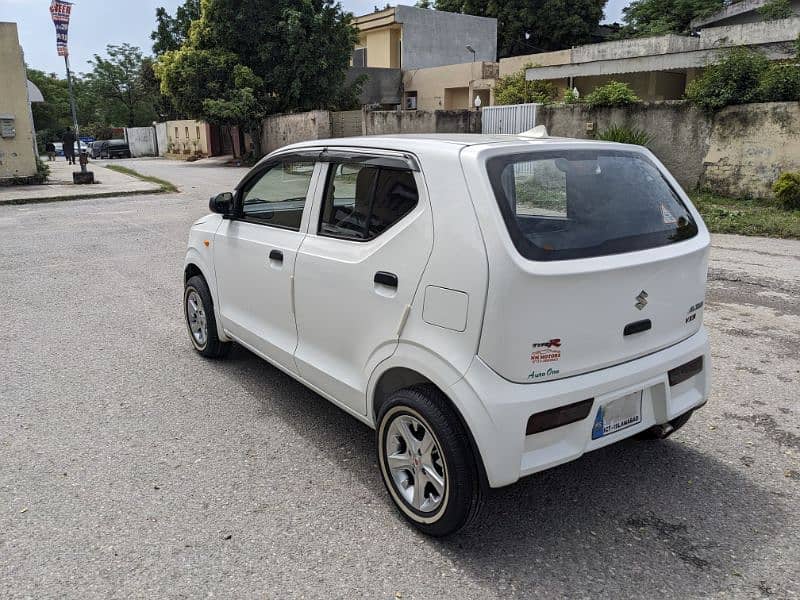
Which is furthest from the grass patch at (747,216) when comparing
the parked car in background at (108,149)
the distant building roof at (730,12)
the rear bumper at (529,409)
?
the parked car in background at (108,149)

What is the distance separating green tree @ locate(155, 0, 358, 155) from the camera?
28.9 meters

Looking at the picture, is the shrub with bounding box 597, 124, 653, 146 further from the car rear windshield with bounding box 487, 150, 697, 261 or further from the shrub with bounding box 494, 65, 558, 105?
the car rear windshield with bounding box 487, 150, 697, 261

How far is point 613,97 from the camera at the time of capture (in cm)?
1465

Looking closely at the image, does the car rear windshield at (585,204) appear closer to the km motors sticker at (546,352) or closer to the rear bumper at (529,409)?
the km motors sticker at (546,352)

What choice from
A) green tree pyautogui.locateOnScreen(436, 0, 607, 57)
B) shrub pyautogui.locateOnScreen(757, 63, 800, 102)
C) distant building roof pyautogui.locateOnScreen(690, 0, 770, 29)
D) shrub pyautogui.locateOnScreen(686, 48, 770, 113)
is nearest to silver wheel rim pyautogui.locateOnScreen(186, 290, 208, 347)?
shrub pyautogui.locateOnScreen(686, 48, 770, 113)

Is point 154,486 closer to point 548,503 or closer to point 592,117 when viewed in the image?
point 548,503

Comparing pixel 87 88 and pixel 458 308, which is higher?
pixel 87 88

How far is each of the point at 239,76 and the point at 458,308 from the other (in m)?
29.3

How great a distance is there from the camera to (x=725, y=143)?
12.9 m

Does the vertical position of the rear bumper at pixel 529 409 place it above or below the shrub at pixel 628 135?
below

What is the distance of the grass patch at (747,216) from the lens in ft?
33.2

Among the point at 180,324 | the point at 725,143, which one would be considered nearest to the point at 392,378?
the point at 180,324

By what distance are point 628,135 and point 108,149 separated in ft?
133

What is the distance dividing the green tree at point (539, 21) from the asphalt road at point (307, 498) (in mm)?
42001
